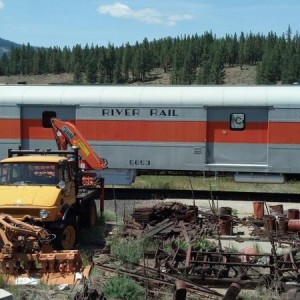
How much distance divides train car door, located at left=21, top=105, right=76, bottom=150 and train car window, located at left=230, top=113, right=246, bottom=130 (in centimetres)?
503

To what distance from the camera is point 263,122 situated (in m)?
17.2

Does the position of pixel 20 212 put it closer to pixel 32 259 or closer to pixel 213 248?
pixel 32 259

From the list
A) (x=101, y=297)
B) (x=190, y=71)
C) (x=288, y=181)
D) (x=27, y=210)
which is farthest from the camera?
(x=190, y=71)

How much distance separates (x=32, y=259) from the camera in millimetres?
8133

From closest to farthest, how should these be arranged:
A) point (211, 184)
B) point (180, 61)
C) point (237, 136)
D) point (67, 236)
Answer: point (67, 236) → point (237, 136) → point (211, 184) → point (180, 61)

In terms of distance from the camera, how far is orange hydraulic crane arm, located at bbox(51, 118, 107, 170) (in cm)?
1587

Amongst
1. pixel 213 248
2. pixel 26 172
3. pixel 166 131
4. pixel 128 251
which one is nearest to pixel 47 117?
pixel 166 131

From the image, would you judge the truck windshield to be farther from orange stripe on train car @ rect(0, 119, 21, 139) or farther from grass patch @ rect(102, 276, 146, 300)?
orange stripe on train car @ rect(0, 119, 21, 139)

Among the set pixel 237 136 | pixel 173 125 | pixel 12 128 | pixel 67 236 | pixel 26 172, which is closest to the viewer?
pixel 67 236

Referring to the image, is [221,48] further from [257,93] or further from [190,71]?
[257,93]

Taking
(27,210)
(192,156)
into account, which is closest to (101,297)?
(27,210)

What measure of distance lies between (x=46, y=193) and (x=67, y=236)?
2.67ft

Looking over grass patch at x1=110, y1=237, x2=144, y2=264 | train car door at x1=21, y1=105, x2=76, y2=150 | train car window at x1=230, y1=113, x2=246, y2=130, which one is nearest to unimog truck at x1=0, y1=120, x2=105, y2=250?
grass patch at x1=110, y1=237, x2=144, y2=264

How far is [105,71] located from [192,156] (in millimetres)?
104244
